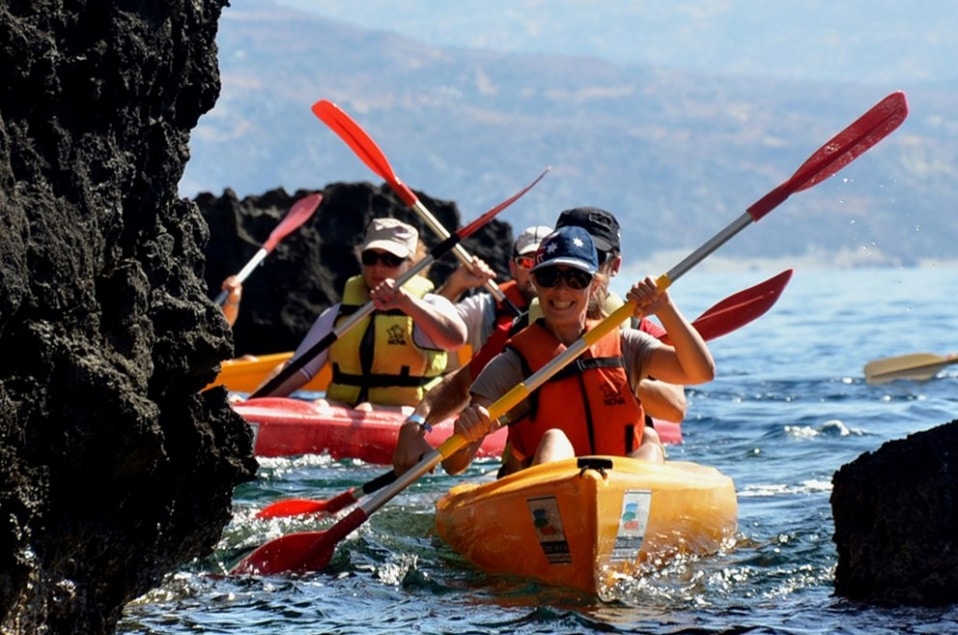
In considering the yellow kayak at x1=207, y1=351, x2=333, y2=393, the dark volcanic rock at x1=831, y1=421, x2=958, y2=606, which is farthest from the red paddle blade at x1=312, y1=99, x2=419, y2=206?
the dark volcanic rock at x1=831, y1=421, x2=958, y2=606

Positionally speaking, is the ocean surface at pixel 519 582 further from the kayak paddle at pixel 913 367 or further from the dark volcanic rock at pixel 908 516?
the kayak paddle at pixel 913 367

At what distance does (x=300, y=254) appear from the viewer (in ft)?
53.7

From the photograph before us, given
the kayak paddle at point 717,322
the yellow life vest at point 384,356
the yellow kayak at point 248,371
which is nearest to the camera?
the kayak paddle at point 717,322

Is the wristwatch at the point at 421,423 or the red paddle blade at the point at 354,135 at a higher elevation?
the red paddle blade at the point at 354,135

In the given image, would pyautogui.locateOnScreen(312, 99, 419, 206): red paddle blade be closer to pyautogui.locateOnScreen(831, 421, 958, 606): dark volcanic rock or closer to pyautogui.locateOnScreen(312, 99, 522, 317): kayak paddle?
pyautogui.locateOnScreen(312, 99, 522, 317): kayak paddle

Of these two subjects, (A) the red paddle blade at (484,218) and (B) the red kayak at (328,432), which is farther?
(A) the red paddle blade at (484,218)

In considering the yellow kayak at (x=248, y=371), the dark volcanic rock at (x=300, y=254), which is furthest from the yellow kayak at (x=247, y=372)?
the dark volcanic rock at (x=300, y=254)

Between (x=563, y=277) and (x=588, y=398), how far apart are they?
44cm

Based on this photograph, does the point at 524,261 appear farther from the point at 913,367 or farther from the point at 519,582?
the point at 913,367

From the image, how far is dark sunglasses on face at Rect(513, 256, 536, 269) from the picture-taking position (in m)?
8.41

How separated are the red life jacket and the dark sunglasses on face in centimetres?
233

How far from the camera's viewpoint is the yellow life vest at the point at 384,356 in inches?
369

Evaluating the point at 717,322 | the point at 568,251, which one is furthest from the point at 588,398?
the point at 717,322

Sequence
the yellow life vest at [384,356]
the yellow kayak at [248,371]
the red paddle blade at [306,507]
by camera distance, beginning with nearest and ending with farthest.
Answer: the red paddle blade at [306,507] < the yellow life vest at [384,356] < the yellow kayak at [248,371]
